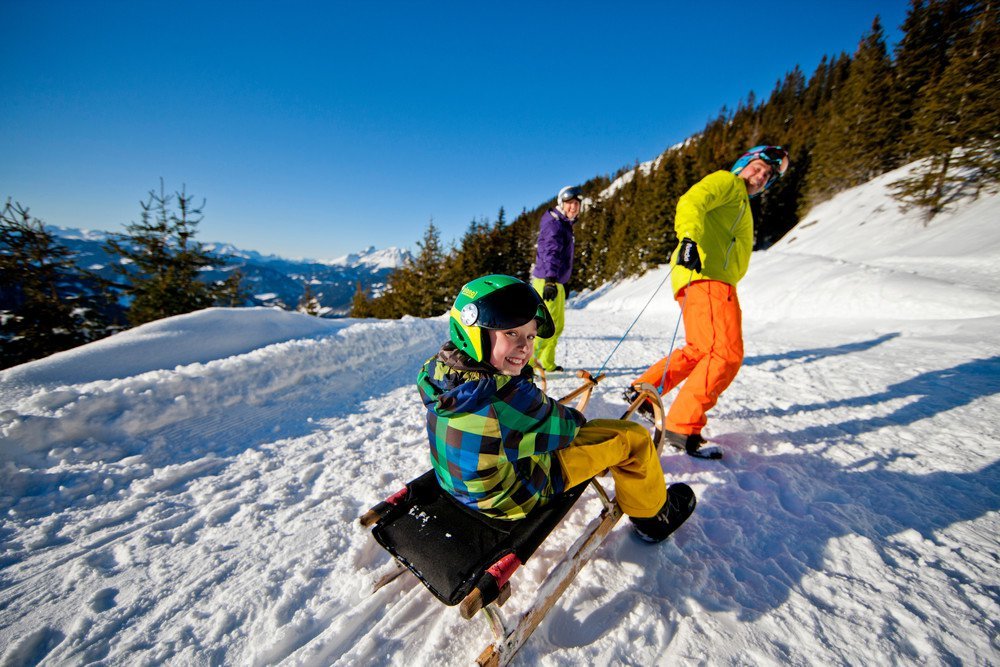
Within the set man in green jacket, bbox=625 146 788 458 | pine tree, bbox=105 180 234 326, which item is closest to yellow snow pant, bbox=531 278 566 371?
man in green jacket, bbox=625 146 788 458

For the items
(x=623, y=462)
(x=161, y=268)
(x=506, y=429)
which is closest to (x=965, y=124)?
(x=623, y=462)

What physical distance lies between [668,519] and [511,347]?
5.28ft

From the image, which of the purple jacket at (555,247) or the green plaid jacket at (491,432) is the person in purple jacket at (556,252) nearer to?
the purple jacket at (555,247)

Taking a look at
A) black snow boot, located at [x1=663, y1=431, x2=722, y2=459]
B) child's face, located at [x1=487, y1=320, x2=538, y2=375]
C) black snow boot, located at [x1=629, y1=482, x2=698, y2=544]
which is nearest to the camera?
child's face, located at [x1=487, y1=320, x2=538, y2=375]

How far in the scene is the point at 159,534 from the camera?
2525 millimetres

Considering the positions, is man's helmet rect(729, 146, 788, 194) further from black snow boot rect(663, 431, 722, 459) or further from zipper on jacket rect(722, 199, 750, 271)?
black snow boot rect(663, 431, 722, 459)

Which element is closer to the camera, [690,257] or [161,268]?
[690,257]

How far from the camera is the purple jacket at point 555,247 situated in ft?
18.3

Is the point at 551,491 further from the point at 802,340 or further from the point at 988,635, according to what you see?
the point at 802,340

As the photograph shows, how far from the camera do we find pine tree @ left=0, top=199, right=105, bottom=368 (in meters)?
10.9

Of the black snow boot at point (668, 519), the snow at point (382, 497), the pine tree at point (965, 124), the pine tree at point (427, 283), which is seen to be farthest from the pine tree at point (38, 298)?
the pine tree at point (965, 124)

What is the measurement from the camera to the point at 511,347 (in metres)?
1.88

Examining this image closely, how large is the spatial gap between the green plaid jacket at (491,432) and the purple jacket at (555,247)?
13.0 ft

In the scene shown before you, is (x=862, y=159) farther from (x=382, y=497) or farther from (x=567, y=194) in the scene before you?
(x=382, y=497)
